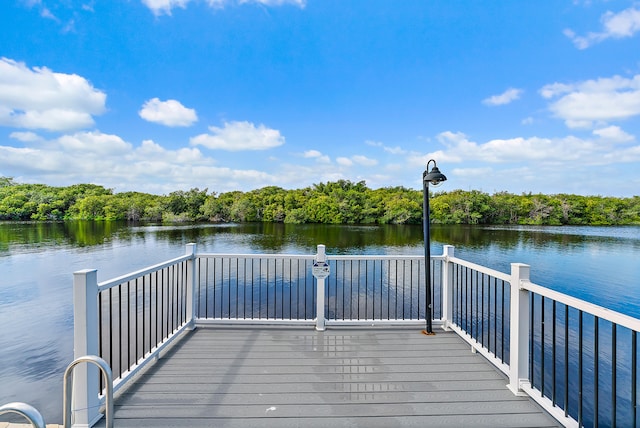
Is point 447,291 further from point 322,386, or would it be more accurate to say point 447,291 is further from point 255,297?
point 255,297

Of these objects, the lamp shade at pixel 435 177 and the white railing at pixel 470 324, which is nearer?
the white railing at pixel 470 324

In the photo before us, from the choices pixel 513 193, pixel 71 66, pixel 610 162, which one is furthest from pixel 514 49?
pixel 71 66

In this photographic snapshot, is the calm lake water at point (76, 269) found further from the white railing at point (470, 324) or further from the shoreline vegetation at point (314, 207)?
the shoreline vegetation at point (314, 207)

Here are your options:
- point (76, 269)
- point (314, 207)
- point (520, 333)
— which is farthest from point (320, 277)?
point (314, 207)

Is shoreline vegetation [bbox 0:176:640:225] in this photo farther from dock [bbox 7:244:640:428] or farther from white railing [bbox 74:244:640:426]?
dock [bbox 7:244:640:428]

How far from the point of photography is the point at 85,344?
1.69 m

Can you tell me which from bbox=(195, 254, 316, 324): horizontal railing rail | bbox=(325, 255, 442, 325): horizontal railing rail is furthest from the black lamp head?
bbox=(195, 254, 316, 324): horizontal railing rail

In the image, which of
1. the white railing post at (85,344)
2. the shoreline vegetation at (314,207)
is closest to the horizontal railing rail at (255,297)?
the white railing post at (85,344)

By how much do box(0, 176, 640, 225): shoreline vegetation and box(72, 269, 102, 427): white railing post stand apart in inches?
1481

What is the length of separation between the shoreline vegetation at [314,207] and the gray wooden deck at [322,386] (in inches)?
1426

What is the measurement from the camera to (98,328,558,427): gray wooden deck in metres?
1.76

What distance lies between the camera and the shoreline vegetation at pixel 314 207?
1487 inches

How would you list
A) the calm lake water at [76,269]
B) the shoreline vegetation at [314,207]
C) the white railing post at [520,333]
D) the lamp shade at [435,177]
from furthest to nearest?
the shoreline vegetation at [314,207] → the calm lake water at [76,269] → the lamp shade at [435,177] → the white railing post at [520,333]

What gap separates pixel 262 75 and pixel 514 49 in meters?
17.1
